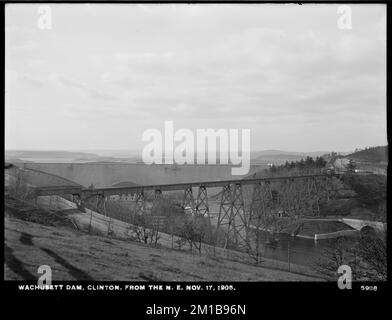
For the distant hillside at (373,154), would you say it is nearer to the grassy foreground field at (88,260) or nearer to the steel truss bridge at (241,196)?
the steel truss bridge at (241,196)

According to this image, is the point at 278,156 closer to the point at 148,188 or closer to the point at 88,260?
the point at 148,188

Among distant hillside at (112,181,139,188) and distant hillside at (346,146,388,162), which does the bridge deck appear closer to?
distant hillside at (112,181,139,188)

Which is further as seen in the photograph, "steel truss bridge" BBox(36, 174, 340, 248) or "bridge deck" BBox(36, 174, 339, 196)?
"steel truss bridge" BBox(36, 174, 340, 248)

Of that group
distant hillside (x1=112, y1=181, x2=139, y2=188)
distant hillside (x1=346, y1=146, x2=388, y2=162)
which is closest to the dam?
distant hillside (x1=112, y1=181, x2=139, y2=188)

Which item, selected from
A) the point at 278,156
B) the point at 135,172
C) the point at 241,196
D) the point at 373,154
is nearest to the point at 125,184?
the point at 135,172

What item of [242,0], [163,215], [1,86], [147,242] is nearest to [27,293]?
[147,242]

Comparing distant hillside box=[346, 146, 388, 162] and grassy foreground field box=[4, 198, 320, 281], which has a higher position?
distant hillside box=[346, 146, 388, 162]
